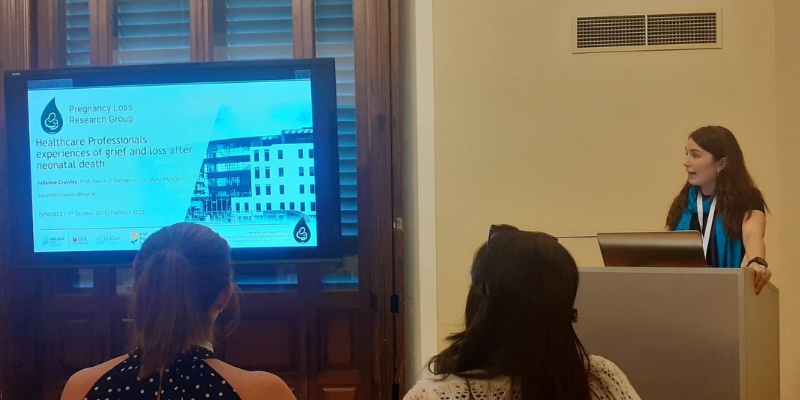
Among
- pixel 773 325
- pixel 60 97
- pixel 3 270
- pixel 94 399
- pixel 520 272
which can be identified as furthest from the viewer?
pixel 3 270

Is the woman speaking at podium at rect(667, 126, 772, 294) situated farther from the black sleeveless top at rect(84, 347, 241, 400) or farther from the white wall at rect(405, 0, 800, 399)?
the black sleeveless top at rect(84, 347, 241, 400)

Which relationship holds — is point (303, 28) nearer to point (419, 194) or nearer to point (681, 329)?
point (419, 194)

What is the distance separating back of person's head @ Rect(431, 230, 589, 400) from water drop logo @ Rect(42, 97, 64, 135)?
2.01 m

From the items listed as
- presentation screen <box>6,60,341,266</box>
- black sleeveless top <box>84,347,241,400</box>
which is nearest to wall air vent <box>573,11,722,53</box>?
presentation screen <box>6,60,341,266</box>

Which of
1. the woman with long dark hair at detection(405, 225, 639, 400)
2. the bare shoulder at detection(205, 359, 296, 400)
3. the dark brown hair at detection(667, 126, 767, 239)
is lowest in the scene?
the bare shoulder at detection(205, 359, 296, 400)

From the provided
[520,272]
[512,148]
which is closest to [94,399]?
[520,272]

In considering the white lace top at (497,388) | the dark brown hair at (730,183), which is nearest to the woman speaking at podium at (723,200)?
the dark brown hair at (730,183)

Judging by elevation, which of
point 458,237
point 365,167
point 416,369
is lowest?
point 416,369

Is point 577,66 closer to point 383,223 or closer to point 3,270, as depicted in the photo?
point 383,223

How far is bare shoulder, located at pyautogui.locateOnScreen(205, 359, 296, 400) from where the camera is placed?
135cm

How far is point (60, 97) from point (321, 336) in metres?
1.38

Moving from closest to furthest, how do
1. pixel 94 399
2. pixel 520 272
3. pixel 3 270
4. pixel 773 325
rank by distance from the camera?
pixel 520 272, pixel 94 399, pixel 773 325, pixel 3 270

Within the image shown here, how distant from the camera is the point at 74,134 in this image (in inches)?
100

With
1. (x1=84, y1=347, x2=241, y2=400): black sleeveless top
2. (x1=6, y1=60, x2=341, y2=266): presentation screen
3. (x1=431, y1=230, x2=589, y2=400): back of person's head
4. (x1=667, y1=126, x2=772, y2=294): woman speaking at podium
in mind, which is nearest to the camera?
(x1=431, y1=230, x2=589, y2=400): back of person's head
